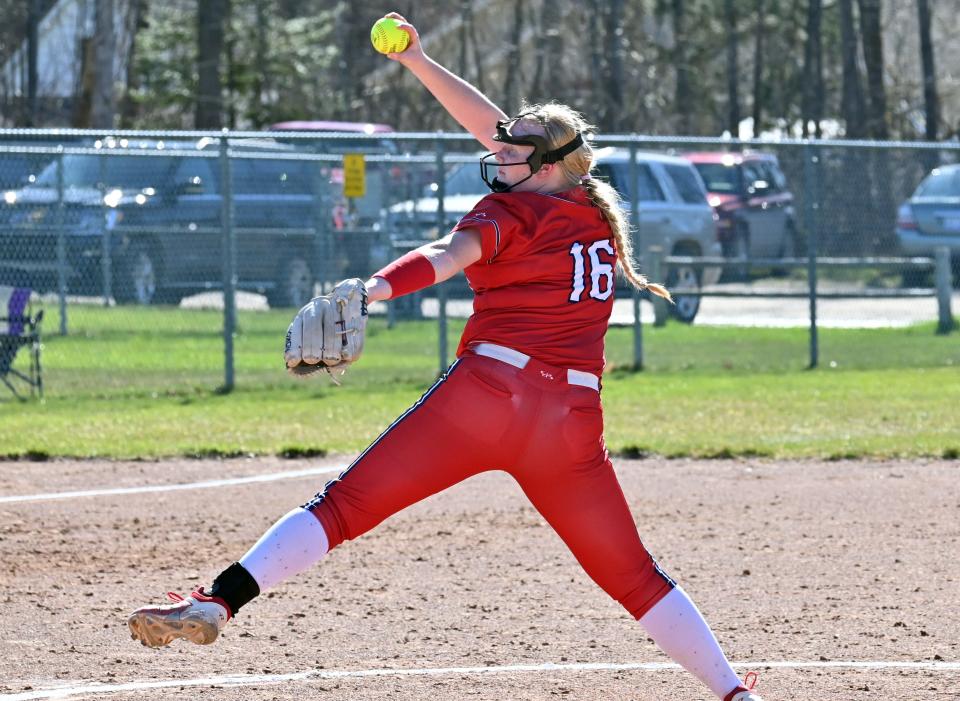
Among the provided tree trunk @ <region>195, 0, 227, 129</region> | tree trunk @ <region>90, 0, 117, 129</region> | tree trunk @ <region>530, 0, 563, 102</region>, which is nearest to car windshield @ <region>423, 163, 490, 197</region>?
tree trunk @ <region>90, 0, 117, 129</region>

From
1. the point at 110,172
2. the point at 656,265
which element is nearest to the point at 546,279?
the point at 110,172

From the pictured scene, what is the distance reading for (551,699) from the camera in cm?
504

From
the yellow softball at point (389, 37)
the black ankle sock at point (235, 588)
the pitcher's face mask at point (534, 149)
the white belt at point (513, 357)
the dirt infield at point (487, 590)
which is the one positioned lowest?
the dirt infield at point (487, 590)

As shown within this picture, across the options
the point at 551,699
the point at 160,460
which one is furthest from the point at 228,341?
the point at 551,699

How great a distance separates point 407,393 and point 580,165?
30.3ft

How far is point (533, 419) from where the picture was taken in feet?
14.4

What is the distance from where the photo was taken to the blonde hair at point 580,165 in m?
4.49

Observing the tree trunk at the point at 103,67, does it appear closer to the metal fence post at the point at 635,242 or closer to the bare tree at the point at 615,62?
the metal fence post at the point at 635,242

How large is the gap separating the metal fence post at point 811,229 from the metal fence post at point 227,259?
231 inches

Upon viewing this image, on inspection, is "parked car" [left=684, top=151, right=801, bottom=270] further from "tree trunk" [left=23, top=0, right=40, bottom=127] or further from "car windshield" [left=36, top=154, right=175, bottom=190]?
"tree trunk" [left=23, top=0, right=40, bottom=127]

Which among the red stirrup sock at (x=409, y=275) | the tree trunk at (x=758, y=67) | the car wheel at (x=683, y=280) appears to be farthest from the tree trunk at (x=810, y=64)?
the red stirrup sock at (x=409, y=275)

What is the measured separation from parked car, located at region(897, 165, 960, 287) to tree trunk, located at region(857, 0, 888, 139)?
45.6 feet

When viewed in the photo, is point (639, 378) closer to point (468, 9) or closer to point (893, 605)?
point (893, 605)

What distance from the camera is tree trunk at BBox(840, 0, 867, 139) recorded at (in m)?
32.4
